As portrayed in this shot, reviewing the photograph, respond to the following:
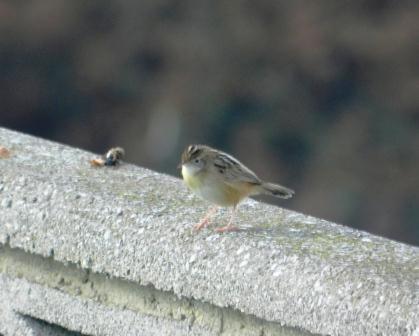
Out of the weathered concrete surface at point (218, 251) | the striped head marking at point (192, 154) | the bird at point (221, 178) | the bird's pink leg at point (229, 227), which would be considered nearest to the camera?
the weathered concrete surface at point (218, 251)

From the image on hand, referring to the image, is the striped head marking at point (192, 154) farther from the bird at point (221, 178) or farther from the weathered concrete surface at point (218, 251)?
the weathered concrete surface at point (218, 251)

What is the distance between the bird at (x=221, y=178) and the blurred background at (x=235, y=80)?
1386 cm

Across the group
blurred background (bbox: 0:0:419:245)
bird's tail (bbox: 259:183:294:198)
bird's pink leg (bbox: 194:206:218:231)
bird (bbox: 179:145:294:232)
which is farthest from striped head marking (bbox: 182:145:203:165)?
blurred background (bbox: 0:0:419:245)

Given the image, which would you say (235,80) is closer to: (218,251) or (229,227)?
(229,227)

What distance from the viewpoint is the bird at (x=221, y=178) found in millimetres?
3773

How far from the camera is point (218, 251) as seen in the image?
2.98 meters

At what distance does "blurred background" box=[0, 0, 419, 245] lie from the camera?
18.4 m

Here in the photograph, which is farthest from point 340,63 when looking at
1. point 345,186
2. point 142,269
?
point 142,269

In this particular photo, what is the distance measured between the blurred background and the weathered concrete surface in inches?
578

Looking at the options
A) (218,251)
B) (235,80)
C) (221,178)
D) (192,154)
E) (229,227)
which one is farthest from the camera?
(235,80)

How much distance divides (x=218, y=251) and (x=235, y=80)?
1641 centimetres

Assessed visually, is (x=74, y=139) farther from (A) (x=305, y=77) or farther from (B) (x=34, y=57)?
(A) (x=305, y=77)

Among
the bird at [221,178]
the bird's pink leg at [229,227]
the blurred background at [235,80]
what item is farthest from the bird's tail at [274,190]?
the blurred background at [235,80]

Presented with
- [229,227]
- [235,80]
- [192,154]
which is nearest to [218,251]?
[229,227]
